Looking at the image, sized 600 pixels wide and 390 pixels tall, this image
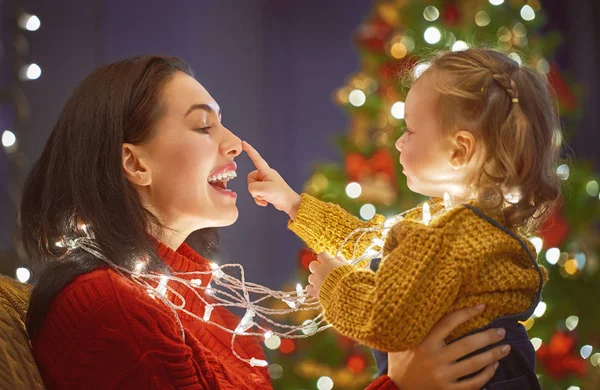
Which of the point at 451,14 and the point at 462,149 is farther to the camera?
the point at 451,14

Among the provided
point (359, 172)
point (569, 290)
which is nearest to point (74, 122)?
point (359, 172)

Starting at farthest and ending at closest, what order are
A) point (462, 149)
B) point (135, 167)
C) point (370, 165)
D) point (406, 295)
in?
point (370, 165) → point (135, 167) → point (462, 149) → point (406, 295)

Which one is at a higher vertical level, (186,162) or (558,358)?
(186,162)

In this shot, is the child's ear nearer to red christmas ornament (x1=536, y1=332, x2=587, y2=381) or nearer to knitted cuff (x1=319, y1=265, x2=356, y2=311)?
knitted cuff (x1=319, y1=265, x2=356, y2=311)

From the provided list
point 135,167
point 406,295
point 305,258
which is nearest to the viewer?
point 406,295

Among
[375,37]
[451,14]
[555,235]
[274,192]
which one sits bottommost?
[555,235]

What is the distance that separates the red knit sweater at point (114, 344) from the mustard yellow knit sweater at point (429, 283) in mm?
158

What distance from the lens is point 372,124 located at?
9.04 ft

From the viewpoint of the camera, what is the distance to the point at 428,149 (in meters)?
1.49

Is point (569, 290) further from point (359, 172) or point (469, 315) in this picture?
point (469, 315)

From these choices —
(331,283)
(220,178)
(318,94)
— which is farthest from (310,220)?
(318,94)

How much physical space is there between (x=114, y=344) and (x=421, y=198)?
5.01 ft

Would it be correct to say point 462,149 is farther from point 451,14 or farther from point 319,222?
point 451,14

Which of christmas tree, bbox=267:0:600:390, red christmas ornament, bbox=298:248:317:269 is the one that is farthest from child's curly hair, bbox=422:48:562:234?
red christmas ornament, bbox=298:248:317:269
